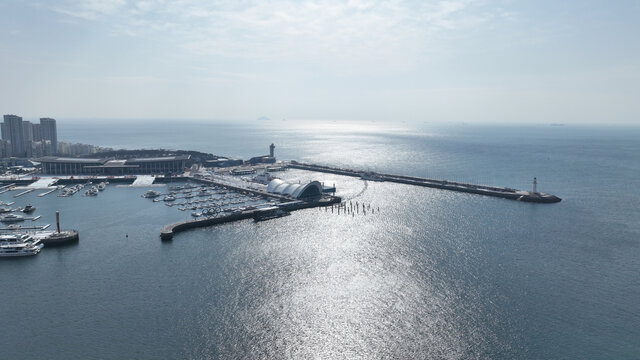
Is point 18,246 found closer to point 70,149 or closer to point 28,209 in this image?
point 28,209

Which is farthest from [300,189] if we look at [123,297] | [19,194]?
[19,194]

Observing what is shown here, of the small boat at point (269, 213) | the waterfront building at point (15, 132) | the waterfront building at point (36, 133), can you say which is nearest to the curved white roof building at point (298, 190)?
the small boat at point (269, 213)

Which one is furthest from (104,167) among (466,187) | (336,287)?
(336,287)

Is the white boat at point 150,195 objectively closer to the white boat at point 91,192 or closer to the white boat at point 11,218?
the white boat at point 91,192

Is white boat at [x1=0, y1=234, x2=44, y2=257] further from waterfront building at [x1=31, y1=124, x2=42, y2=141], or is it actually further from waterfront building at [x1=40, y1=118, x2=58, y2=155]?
waterfront building at [x1=31, y1=124, x2=42, y2=141]

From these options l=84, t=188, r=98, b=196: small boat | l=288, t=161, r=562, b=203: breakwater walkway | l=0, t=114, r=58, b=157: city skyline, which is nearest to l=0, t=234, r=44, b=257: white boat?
l=84, t=188, r=98, b=196: small boat

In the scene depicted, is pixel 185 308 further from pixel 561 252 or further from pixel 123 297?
pixel 561 252
